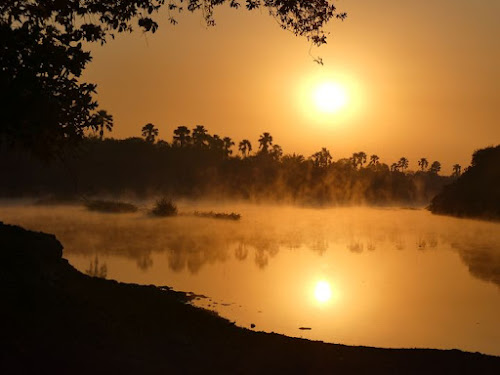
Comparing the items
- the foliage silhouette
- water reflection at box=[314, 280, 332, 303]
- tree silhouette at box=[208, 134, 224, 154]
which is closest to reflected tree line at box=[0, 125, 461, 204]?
tree silhouette at box=[208, 134, 224, 154]

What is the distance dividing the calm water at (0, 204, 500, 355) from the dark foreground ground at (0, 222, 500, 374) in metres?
1.98

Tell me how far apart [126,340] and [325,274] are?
568 inches

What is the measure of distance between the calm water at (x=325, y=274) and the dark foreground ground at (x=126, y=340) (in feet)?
6.49

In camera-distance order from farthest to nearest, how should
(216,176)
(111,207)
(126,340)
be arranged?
(216,176) → (111,207) → (126,340)

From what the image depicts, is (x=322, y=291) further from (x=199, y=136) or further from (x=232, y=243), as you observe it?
(x=199, y=136)

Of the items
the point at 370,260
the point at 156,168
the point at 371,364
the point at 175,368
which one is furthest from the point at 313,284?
the point at 156,168

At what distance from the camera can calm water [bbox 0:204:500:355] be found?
15797 millimetres

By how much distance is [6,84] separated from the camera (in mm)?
9891

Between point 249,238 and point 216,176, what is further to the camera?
point 216,176

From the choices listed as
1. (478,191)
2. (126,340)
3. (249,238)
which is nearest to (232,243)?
(249,238)

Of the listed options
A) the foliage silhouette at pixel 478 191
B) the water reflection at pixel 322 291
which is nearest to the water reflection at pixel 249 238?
the foliage silhouette at pixel 478 191

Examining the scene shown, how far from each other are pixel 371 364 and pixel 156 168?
8048 centimetres

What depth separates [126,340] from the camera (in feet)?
35.5

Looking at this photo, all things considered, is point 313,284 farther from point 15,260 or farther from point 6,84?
point 6,84
